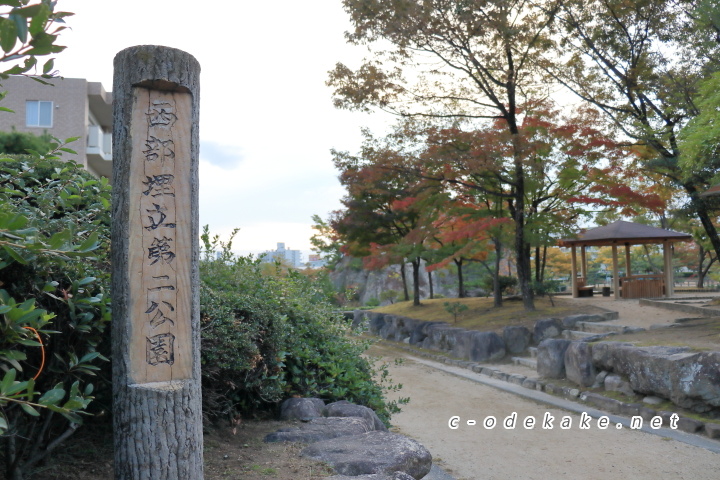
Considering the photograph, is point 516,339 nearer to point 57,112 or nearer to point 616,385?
point 616,385

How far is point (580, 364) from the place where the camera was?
28.0 feet

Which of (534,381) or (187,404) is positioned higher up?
(187,404)

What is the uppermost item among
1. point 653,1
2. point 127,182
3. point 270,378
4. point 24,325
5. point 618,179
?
point 653,1

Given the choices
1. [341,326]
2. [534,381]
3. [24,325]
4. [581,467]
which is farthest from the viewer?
[534,381]

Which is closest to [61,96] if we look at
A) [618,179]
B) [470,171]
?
[470,171]

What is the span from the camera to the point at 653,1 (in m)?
12.0

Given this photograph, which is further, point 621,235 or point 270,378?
point 621,235

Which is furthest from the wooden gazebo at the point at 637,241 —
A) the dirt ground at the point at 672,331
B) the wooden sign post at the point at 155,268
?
the wooden sign post at the point at 155,268

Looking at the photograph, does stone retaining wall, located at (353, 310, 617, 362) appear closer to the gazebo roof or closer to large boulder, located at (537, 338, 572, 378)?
large boulder, located at (537, 338, 572, 378)

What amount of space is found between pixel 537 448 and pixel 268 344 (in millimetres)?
3199

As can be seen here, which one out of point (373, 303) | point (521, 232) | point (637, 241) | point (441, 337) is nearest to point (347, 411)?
point (441, 337)

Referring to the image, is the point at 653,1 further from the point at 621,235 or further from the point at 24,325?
the point at 24,325

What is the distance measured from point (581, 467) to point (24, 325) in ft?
15.5

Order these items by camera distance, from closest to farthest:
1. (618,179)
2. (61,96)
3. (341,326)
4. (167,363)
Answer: (167,363) < (341,326) < (618,179) < (61,96)
